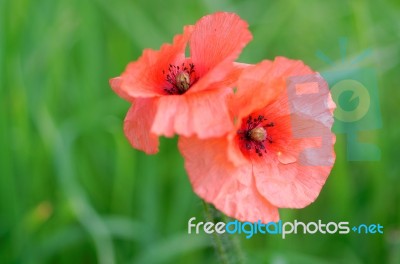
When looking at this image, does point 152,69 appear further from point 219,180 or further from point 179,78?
point 219,180

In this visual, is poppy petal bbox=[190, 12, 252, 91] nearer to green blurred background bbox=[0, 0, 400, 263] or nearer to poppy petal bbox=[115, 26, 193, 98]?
poppy petal bbox=[115, 26, 193, 98]

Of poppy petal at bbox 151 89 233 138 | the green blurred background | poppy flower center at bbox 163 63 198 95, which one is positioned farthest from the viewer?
the green blurred background

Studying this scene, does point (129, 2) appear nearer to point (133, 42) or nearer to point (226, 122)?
point (133, 42)

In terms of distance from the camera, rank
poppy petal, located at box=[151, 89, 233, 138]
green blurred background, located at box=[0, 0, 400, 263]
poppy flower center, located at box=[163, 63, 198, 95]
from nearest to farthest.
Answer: poppy petal, located at box=[151, 89, 233, 138] < poppy flower center, located at box=[163, 63, 198, 95] < green blurred background, located at box=[0, 0, 400, 263]

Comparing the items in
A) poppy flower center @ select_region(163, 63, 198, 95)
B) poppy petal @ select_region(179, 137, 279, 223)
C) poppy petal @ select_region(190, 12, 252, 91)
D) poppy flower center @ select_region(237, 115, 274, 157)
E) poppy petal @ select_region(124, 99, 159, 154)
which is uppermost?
poppy petal @ select_region(190, 12, 252, 91)

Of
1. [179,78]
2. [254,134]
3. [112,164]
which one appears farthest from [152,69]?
[112,164]

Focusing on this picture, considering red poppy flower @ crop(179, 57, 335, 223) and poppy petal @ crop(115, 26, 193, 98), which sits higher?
poppy petal @ crop(115, 26, 193, 98)

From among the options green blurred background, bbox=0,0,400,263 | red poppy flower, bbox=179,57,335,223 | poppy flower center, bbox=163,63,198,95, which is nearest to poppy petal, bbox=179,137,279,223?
red poppy flower, bbox=179,57,335,223

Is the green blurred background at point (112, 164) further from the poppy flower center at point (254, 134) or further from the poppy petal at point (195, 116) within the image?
the poppy petal at point (195, 116)
